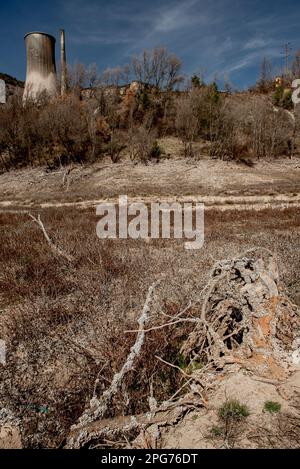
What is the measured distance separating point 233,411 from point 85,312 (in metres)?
3.07

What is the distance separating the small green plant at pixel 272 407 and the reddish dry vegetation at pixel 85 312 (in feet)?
3.39

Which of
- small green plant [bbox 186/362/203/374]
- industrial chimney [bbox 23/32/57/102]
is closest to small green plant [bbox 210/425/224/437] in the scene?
small green plant [bbox 186/362/203/374]

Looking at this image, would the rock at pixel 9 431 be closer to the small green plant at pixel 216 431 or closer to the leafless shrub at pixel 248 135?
the small green plant at pixel 216 431

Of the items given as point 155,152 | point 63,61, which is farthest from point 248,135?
point 63,61

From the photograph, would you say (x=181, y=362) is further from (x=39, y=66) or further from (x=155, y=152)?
(x=39, y=66)

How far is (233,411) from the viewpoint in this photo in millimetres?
2754

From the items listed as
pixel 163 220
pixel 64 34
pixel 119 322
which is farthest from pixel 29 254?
pixel 64 34

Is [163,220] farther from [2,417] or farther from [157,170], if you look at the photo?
[157,170]

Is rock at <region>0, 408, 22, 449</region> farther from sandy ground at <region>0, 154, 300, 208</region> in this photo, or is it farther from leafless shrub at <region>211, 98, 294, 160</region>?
leafless shrub at <region>211, 98, 294, 160</region>

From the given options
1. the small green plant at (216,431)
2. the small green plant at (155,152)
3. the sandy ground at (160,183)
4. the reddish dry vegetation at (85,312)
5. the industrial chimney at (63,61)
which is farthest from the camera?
the industrial chimney at (63,61)

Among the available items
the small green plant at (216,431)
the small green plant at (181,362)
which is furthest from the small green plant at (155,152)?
the small green plant at (216,431)

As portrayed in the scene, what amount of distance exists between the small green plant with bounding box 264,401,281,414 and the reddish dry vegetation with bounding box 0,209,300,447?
3.39 feet

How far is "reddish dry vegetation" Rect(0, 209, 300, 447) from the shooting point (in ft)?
10.9

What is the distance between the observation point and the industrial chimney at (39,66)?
36.8 meters
